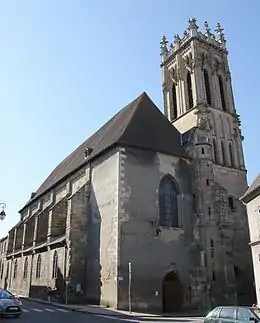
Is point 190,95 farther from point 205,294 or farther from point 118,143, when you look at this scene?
point 205,294

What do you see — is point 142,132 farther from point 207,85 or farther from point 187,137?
point 207,85

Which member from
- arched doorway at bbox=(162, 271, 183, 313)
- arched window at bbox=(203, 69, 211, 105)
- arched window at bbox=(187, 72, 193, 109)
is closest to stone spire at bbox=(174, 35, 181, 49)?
arched window at bbox=(187, 72, 193, 109)

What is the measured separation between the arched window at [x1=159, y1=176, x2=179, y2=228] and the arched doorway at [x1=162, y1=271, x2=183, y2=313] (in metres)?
3.14

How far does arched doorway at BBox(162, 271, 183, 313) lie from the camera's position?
21.1 m

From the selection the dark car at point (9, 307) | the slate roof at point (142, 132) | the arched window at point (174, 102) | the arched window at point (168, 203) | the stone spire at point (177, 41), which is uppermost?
the stone spire at point (177, 41)

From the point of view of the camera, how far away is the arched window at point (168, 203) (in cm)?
2244

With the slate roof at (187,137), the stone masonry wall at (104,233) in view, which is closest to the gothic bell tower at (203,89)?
the slate roof at (187,137)

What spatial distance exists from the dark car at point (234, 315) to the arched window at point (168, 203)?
1080cm

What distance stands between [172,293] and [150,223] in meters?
4.45

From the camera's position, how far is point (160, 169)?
23.0 metres

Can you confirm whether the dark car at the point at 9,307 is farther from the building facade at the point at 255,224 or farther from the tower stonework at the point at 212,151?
the building facade at the point at 255,224

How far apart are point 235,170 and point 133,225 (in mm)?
12223

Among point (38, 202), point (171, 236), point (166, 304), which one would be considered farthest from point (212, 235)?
point (38, 202)

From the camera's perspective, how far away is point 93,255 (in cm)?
2230
